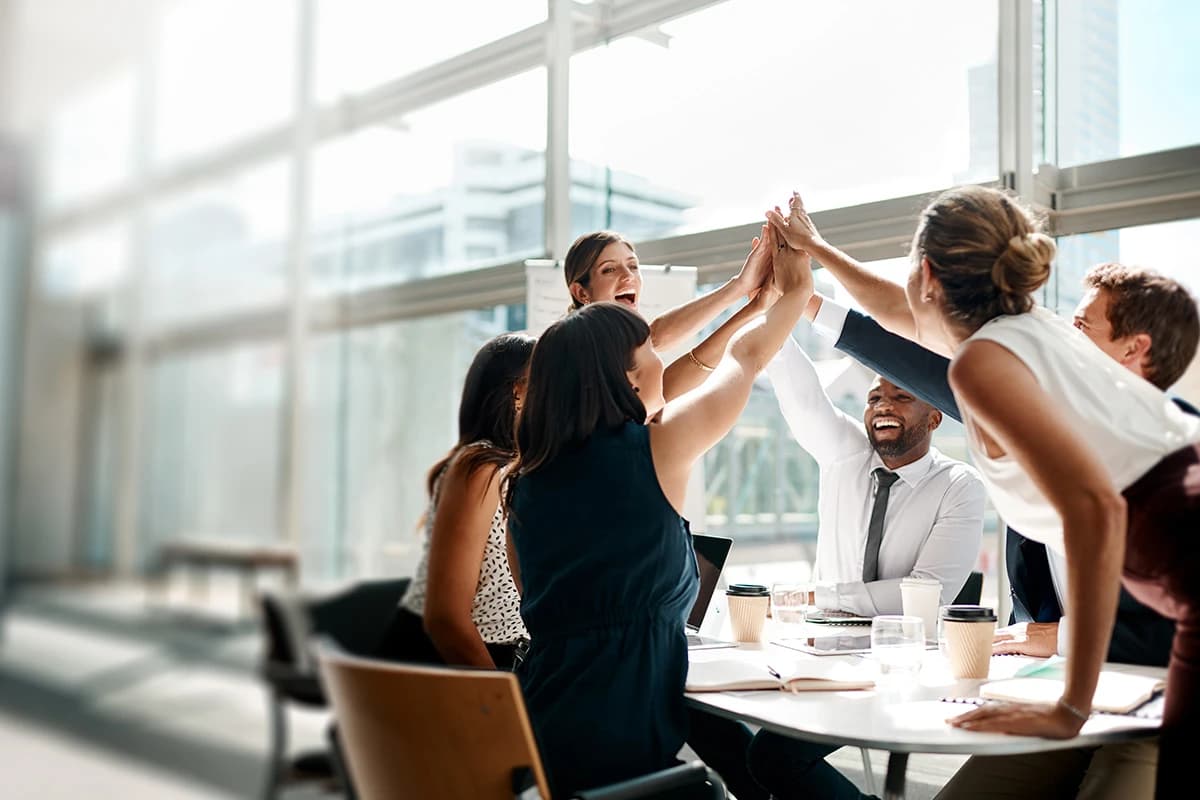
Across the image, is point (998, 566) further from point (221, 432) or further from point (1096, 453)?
point (221, 432)

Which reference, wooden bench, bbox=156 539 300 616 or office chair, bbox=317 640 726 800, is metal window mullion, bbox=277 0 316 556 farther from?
office chair, bbox=317 640 726 800

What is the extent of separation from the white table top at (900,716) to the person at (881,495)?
26.6 inches

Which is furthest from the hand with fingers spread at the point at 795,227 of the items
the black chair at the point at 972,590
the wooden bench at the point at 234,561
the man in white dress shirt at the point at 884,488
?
the wooden bench at the point at 234,561

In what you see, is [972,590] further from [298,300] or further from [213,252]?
[213,252]

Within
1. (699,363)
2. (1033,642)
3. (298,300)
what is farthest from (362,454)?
(1033,642)

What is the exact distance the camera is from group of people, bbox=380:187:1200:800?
135 centimetres

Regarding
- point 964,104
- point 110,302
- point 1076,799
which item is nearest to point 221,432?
point 110,302

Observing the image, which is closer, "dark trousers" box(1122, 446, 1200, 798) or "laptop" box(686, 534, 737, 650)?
"dark trousers" box(1122, 446, 1200, 798)

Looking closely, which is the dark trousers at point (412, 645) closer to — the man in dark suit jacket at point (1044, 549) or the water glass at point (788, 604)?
the water glass at point (788, 604)

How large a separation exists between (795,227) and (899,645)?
3.67 ft

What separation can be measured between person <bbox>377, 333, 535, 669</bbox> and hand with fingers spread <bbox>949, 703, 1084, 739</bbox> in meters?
0.98

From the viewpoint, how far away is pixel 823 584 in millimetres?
2332

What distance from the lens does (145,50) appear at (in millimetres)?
1127

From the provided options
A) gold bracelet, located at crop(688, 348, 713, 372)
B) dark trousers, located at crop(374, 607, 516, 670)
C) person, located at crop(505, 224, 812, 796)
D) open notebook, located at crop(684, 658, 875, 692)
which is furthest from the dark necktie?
person, located at crop(505, 224, 812, 796)
